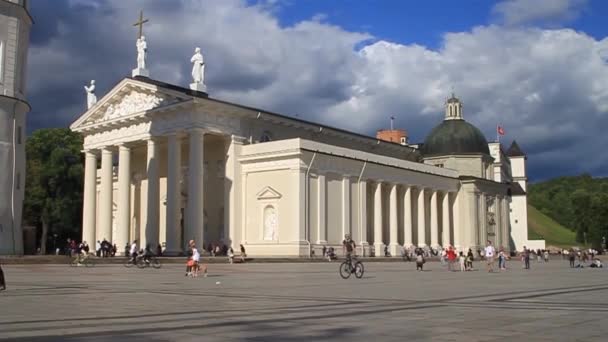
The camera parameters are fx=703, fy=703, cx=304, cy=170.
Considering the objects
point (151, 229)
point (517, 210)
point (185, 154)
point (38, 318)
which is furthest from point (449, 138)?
point (38, 318)

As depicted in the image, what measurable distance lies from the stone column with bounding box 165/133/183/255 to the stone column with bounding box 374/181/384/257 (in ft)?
56.0

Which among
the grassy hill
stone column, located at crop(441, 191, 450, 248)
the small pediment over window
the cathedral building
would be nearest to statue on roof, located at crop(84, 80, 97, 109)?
the cathedral building

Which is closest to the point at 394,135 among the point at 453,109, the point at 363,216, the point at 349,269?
the point at 453,109

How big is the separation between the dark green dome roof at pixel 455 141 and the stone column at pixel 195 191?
4156cm

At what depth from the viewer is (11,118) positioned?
34.8m

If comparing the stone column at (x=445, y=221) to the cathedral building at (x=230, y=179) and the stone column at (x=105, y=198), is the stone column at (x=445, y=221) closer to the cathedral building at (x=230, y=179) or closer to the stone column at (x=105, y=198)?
the cathedral building at (x=230, y=179)

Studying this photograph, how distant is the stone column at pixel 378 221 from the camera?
60.1 m

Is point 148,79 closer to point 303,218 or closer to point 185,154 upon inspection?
point 185,154

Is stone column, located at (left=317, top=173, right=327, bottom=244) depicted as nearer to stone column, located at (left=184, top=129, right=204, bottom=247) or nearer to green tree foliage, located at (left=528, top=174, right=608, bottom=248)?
stone column, located at (left=184, top=129, right=204, bottom=247)

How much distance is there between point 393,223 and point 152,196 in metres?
21.6

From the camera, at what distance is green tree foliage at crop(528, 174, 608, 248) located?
117438 millimetres

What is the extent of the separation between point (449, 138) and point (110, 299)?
2922 inches

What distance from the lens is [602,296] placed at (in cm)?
1648

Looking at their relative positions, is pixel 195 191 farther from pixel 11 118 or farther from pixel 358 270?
pixel 358 270
